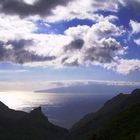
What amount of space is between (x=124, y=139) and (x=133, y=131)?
949cm

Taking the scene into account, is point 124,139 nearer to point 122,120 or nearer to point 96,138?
point 96,138

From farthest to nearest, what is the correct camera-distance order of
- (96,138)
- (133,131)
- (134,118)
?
(134,118)
(96,138)
(133,131)

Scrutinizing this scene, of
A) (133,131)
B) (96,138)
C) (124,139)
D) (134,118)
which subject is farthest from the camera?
(134,118)

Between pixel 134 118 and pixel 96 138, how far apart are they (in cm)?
1755

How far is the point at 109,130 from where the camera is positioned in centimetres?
12119

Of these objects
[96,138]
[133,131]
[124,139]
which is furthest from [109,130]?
[124,139]

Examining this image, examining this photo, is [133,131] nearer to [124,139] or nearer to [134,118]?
[124,139]

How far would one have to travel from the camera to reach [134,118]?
12706 centimetres

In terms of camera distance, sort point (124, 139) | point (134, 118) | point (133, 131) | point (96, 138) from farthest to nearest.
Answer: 1. point (134, 118)
2. point (96, 138)
3. point (133, 131)
4. point (124, 139)

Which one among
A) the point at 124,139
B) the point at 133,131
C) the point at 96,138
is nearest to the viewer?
the point at 124,139

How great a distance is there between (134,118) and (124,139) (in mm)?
31417

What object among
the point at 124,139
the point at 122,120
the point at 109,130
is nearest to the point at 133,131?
the point at 124,139

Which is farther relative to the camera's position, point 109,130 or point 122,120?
point 122,120

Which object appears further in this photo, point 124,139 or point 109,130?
point 109,130
